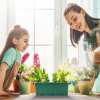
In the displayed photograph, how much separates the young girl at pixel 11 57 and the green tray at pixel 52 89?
226 mm

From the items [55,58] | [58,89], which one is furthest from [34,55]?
[58,89]

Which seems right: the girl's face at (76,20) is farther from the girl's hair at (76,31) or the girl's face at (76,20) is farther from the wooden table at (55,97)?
the wooden table at (55,97)

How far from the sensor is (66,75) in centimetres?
207

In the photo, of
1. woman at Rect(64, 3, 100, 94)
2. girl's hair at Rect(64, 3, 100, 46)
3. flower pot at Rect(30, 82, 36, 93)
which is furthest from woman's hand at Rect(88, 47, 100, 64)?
flower pot at Rect(30, 82, 36, 93)

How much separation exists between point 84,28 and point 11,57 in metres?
0.59

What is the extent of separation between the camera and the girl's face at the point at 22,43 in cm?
211

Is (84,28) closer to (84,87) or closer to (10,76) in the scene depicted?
(84,87)

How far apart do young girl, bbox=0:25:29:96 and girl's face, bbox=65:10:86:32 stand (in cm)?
37

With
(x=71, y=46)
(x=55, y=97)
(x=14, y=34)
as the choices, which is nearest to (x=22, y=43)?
(x=14, y=34)

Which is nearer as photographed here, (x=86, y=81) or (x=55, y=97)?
(x=55, y=97)

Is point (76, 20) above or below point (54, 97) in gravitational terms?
above

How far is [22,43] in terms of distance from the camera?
2109 millimetres

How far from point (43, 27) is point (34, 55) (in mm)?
222

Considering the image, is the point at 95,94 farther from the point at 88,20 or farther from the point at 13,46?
the point at 13,46
